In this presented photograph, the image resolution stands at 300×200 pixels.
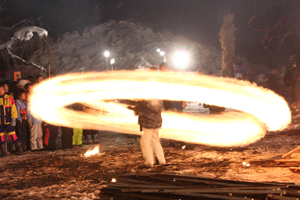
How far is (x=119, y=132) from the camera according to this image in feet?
44.0

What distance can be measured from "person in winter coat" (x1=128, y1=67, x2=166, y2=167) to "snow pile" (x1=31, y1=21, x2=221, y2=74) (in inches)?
1718

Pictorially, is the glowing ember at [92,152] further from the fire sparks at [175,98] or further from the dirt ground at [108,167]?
the fire sparks at [175,98]

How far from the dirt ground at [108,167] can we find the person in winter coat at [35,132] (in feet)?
1.75

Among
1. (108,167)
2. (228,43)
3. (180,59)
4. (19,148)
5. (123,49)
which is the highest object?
(123,49)

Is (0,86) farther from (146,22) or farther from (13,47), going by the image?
(146,22)

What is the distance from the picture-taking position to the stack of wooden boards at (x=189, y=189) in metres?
4.21

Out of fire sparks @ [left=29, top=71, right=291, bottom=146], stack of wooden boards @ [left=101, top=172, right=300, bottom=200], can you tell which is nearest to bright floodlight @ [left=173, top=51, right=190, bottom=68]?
fire sparks @ [left=29, top=71, right=291, bottom=146]

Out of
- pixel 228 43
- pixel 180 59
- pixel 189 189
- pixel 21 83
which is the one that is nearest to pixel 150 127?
pixel 189 189

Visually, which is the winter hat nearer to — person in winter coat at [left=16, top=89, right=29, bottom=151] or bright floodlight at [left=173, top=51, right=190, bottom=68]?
person in winter coat at [left=16, top=89, right=29, bottom=151]

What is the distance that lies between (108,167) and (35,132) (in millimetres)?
4152

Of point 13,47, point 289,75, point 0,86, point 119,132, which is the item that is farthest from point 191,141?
point 13,47

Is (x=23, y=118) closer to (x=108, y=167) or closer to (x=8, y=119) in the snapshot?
(x=8, y=119)

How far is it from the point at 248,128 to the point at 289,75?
700 centimetres

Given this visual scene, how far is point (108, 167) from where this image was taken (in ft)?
24.5
